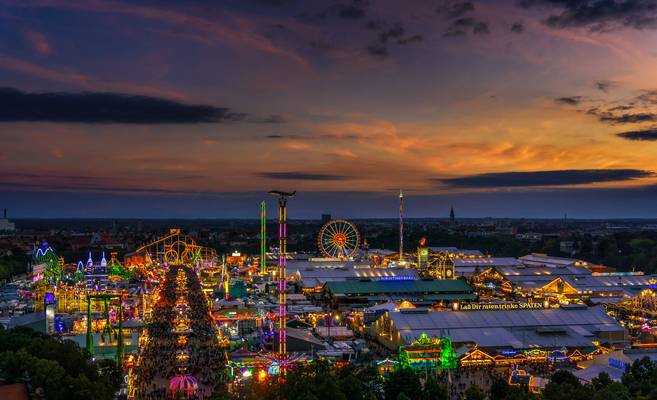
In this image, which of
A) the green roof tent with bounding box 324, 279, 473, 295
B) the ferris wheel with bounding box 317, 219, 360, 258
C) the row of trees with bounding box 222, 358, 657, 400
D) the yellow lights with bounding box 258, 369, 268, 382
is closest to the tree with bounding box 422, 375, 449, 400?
the row of trees with bounding box 222, 358, 657, 400

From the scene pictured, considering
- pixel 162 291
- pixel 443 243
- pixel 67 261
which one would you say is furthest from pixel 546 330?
pixel 443 243

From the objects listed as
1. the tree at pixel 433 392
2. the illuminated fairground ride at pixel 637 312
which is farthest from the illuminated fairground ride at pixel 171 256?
the tree at pixel 433 392

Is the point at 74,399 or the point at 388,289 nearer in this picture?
the point at 74,399

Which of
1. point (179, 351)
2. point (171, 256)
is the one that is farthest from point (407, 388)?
point (171, 256)

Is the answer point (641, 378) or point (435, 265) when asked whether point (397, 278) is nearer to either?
point (435, 265)

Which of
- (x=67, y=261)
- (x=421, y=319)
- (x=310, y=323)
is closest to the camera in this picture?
(x=421, y=319)

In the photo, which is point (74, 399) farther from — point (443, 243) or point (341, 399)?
point (443, 243)
